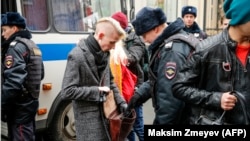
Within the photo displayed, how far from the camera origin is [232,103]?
1.95 m

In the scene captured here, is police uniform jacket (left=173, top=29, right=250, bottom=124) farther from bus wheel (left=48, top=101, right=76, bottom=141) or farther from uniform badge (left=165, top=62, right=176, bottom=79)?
bus wheel (left=48, top=101, right=76, bottom=141)

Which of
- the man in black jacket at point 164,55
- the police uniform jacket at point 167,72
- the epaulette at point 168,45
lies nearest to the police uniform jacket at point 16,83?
the man in black jacket at point 164,55

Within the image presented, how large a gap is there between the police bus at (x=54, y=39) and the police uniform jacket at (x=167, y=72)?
2370 mm

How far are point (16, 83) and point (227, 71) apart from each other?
208 cm

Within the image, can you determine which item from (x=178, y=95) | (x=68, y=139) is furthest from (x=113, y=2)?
(x=178, y=95)

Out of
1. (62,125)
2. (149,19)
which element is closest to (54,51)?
(62,125)

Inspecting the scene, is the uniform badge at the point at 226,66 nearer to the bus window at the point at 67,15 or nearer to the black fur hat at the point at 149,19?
the black fur hat at the point at 149,19

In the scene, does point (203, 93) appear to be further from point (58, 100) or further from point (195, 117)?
point (58, 100)

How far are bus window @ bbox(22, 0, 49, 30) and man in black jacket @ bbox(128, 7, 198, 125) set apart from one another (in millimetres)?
2165

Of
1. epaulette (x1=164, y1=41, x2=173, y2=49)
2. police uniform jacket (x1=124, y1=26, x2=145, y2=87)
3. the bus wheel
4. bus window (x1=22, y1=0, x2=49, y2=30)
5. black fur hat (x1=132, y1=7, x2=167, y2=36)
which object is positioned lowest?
the bus wheel

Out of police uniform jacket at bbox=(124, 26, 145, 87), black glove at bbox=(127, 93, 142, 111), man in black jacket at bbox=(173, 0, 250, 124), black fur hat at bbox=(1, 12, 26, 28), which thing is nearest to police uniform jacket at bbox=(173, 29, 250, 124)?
man in black jacket at bbox=(173, 0, 250, 124)

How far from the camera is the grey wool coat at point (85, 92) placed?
271 centimetres

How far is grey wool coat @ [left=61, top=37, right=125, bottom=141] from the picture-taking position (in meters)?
2.71

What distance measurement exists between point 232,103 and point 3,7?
10.7ft
